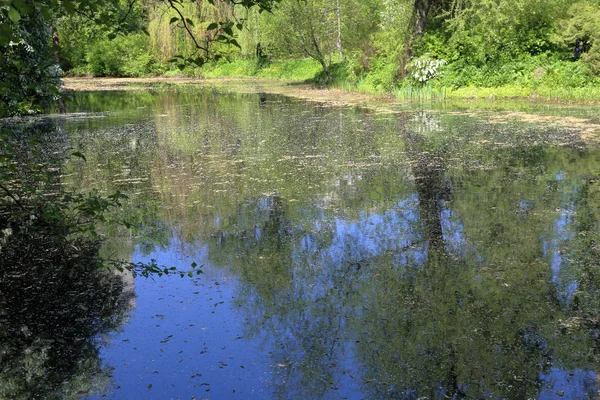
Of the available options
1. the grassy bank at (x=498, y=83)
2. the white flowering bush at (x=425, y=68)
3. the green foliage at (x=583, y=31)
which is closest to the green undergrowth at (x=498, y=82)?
the grassy bank at (x=498, y=83)

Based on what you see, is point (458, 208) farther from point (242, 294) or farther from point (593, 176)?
point (242, 294)

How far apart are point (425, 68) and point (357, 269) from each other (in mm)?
14932

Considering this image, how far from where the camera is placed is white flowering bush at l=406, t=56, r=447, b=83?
61.0 ft

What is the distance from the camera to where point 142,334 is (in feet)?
13.1

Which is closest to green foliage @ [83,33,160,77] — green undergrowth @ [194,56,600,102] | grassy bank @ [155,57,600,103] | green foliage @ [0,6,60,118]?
grassy bank @ [155,57,600,103]

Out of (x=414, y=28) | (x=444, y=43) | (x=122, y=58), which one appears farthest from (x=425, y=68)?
(x=122, y=58)

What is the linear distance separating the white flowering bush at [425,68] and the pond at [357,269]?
792cm

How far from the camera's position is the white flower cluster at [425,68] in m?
18.6

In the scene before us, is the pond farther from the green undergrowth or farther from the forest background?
the green undergrowth

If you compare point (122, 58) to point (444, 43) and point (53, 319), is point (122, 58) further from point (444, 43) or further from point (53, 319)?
point (53, 319)

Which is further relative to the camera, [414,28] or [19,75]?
[414,28]

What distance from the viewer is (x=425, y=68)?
739 inches

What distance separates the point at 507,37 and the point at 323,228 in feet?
46.8

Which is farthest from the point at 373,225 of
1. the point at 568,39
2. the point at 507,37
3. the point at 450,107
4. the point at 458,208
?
the point at 507,37
